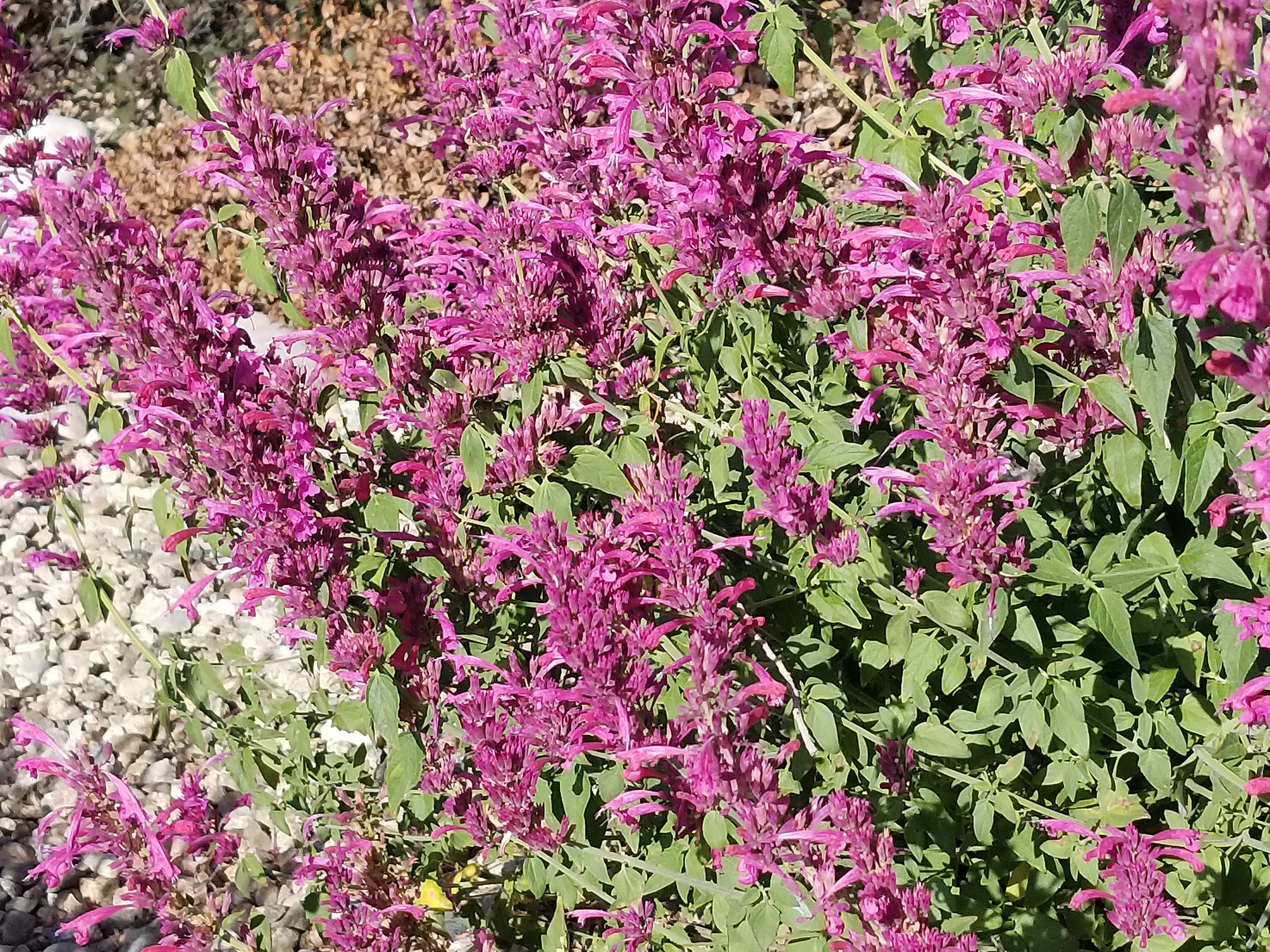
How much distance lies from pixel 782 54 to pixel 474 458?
1.00 m

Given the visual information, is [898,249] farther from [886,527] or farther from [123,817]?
[123,817]

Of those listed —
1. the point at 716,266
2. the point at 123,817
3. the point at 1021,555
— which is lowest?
the point at 123,817

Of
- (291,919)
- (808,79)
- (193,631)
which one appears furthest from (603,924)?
(808,79)

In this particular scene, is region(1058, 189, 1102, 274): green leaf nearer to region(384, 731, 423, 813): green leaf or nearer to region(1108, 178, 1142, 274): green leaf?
region(1108, 178, 1142, 274): green leaf

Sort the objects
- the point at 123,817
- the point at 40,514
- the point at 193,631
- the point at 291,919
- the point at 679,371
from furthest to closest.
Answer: the point at 40,514 → the point at 193,631 → the point at 291,919 → the point at 679,371 → the point at 123,817

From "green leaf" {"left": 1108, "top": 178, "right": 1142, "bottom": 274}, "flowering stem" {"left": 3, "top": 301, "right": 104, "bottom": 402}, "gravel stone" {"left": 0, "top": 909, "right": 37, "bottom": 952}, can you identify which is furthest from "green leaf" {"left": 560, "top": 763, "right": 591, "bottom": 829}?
"gravel stone" {"left": 0, "top": 909, "right": 37, "bottom": 952}

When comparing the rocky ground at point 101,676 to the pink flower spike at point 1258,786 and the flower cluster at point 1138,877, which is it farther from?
the pink flower spike at point 1258,786

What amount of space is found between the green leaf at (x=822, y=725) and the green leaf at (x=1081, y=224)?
0.95 meters

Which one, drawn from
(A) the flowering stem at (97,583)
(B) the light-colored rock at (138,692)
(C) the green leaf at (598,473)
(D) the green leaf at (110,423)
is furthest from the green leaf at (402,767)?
(B) the light-colored rock at (138,692)

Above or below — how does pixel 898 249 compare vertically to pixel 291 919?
above

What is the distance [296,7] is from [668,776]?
8.87 meters

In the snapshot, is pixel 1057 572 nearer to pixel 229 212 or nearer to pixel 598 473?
pixel 598 473

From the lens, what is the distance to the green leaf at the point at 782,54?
2.40 meters

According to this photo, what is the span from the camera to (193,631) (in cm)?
469
